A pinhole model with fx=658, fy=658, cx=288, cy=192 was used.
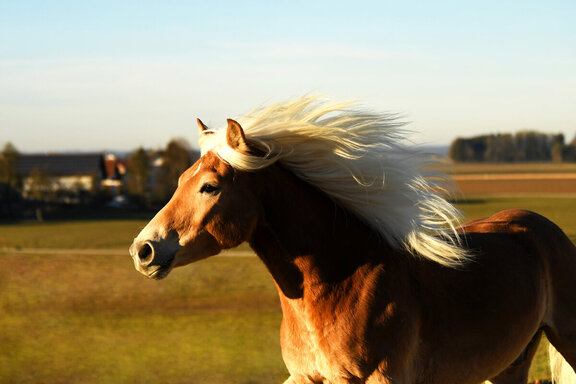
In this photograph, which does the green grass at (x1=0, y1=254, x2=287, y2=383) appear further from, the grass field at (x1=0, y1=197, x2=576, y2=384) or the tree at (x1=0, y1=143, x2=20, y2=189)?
the tree at (x1=0, y1=143, x2=20, y2=189)

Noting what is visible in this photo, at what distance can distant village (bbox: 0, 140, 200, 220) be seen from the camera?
6106 centimetres

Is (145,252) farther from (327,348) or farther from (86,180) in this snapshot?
(86,180)

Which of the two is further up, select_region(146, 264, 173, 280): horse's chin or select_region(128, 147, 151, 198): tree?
select_region(146, 264, 173, 280): horse's chin

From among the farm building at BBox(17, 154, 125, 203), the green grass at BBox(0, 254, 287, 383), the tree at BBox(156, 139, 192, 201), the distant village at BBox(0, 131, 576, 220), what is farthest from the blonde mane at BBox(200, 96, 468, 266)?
the farm building at BBox(17, 154, 125, 203)

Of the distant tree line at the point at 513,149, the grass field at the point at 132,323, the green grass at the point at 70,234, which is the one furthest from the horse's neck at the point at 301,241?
the distant tree line at the point at 513,149

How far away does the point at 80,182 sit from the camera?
6969cm

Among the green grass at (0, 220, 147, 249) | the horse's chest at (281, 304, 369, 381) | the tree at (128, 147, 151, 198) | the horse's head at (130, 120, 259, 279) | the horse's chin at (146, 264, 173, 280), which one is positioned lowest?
the tree at (128, 147, 151, 198)

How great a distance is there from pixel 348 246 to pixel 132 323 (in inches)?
540

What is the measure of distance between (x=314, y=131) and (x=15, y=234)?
42.3 meters

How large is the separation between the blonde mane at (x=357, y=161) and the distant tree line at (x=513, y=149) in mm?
106192

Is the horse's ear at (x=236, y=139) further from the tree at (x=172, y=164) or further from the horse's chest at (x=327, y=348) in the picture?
the tree at (x=172, y=164)

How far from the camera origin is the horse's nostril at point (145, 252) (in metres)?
3.54

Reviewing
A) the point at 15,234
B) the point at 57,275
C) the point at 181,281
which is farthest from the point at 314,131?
the point at 15,234

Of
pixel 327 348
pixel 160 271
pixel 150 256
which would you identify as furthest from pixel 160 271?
pixel 327 348
